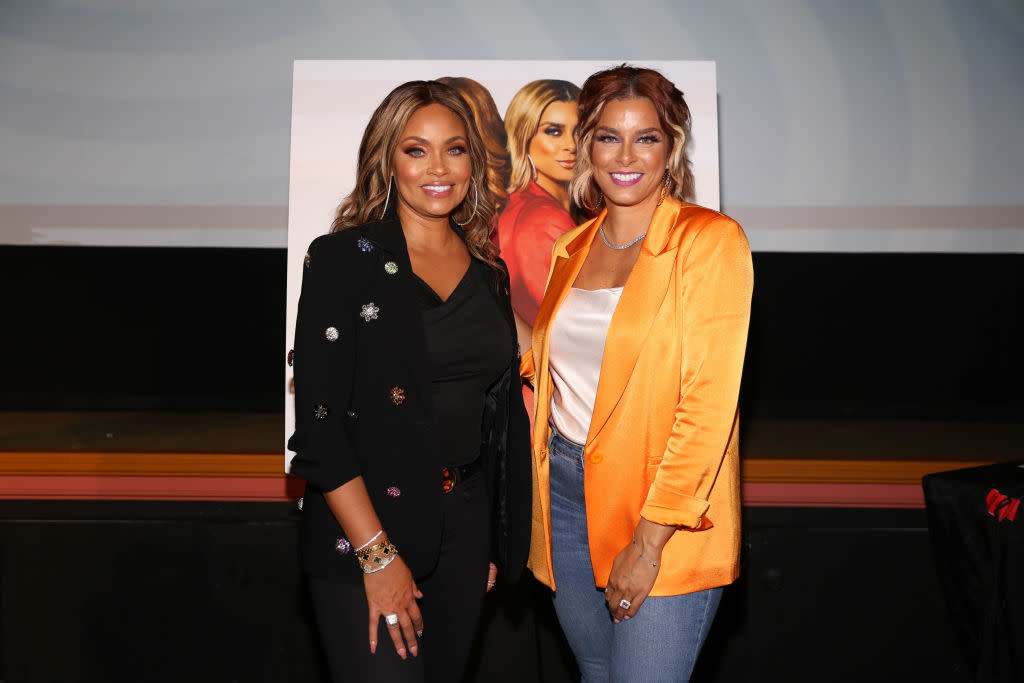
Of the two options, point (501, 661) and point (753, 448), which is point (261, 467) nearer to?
point (501, 661)

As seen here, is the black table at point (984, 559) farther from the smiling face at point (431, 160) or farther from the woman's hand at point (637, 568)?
the smiling face at point (431, 160)

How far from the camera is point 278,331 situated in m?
3.62

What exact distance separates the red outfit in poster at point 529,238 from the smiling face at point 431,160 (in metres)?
0.78

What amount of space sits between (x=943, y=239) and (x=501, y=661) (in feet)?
9.06

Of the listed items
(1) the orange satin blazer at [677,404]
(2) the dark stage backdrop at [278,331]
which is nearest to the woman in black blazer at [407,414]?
(1) the orange satin blazer at [677,404]

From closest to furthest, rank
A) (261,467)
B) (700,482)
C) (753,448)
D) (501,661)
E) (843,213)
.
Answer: (700,482), (501,661), (261,467), (753,448), (843,213)

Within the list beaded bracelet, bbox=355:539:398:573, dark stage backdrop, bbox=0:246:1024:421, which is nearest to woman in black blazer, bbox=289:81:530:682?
beaded bracelet, bbox=355:539:398:573

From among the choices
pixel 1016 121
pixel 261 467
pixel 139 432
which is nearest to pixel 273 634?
pixel 261 467

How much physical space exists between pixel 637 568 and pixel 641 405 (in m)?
0.30

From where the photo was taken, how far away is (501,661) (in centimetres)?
250

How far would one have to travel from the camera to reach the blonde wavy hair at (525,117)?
2.22m

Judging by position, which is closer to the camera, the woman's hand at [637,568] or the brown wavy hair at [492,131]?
the woman's hand at [637,568]

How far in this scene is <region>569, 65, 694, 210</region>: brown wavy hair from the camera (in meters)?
1.37

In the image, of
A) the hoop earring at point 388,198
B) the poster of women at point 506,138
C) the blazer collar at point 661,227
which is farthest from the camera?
the poster of women at point 506,138
